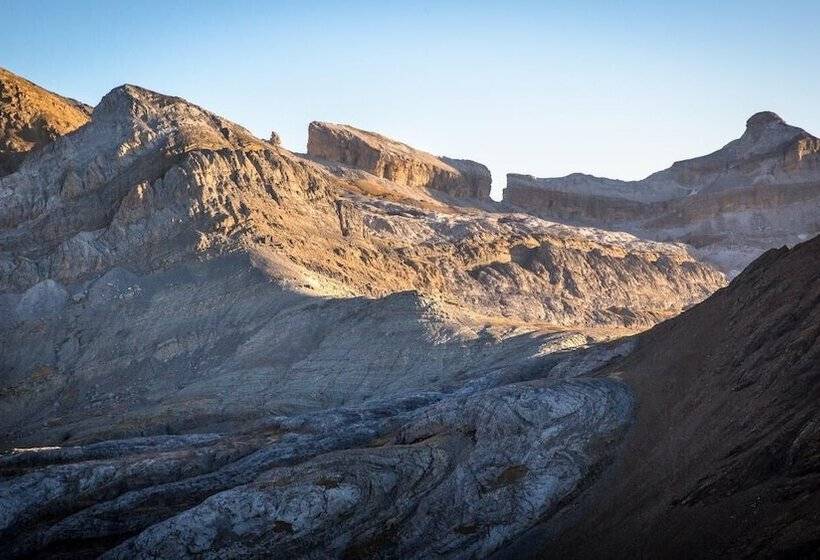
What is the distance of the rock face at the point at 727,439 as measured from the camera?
16.1 m

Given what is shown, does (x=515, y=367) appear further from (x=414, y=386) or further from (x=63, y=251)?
(x=63, y=251)

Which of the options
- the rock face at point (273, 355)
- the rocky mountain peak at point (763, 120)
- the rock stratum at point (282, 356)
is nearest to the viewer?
the rock stratum at point (282, 356)

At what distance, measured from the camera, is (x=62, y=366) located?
154ft

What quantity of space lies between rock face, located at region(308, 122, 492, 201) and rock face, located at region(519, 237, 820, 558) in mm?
71474

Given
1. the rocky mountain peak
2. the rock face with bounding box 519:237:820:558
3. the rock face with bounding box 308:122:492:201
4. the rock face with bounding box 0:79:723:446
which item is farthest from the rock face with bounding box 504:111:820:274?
the rock face with bounding box 519:237:820:558

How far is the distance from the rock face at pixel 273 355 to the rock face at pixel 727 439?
161 cm

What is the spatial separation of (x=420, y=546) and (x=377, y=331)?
77.5ft

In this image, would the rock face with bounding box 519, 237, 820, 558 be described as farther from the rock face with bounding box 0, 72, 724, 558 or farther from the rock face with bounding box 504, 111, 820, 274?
the rock face with bounding box 504, 111, 820, 274

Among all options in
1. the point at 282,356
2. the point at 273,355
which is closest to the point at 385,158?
the point at 273,355

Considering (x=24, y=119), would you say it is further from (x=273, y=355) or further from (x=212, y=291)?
(x=273, y=355)

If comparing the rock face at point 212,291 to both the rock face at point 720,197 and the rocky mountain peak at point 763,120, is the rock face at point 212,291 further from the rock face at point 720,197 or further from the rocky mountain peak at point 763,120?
the rocky mountain peak at point 763,120

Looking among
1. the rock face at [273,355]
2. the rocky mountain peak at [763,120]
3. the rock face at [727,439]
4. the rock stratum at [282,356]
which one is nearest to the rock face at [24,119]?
the rock stratum at [282,356]

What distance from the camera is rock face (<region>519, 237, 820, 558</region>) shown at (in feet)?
52.9

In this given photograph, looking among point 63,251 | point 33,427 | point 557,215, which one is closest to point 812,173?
point 557,215
